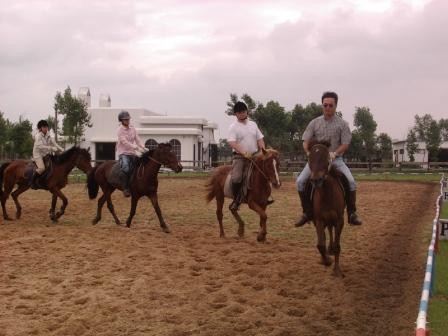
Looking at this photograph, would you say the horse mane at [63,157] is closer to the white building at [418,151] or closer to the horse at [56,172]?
the horse at [56,172]

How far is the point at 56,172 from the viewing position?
13.4 meters

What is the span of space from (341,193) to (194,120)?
1644 inches

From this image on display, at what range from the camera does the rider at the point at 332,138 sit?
26.9 feet

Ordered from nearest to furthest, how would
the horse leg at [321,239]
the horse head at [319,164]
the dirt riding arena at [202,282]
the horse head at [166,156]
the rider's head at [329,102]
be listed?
the dirt riding arena at [202,282] → the horse head at [319,164] → the horse leg at [321,239] → the rider's head at [329,102] → the horse head at [166,156]

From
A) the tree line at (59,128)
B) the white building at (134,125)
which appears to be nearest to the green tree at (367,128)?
the white building at (134,125)

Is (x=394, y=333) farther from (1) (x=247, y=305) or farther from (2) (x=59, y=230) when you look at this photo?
(2) (x=59, y=230)

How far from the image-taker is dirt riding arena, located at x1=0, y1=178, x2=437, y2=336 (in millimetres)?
5688

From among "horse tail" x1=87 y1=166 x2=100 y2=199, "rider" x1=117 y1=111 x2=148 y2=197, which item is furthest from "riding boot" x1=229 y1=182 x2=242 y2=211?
"horse tail" x1=87 y1=166 x2=100 y2=199

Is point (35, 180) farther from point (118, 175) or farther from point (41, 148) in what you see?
point (118, 175)

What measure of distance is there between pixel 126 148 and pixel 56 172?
7.19ft

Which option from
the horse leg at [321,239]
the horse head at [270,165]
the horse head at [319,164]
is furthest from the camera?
the horse head at [270,165]

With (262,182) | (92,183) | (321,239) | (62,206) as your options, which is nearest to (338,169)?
(321,239)

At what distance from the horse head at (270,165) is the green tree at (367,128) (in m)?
53.6

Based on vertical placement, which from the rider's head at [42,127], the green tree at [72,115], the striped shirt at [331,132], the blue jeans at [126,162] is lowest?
the blue jeans at [126,162]
